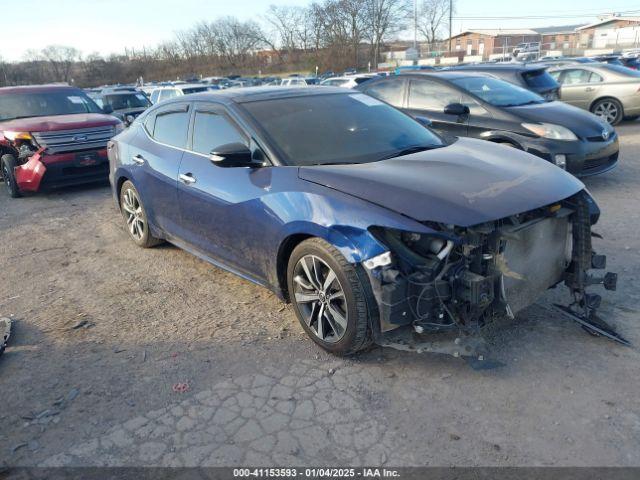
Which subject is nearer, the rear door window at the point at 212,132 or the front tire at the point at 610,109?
the rear door window at the point at 212,132

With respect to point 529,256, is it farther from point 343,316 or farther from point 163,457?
point 163,457

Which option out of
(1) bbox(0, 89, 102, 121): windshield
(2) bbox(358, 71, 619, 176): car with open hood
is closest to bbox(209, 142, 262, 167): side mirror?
(2) bbox(358, 71, 619, 176): car with open hood

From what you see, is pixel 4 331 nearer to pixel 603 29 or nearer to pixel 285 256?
pixel 285 256

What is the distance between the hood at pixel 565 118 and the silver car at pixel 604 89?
19.5 ft

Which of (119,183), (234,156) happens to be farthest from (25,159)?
(234,156)

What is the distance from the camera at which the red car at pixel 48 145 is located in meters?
8.25

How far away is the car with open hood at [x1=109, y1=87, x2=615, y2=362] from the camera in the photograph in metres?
3.00

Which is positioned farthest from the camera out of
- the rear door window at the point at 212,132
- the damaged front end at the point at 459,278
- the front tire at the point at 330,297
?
the rear door window at the point at 212,132

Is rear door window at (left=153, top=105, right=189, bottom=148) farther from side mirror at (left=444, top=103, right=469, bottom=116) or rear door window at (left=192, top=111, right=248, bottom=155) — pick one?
side mirror at (left=444, top=103, right=469, bottom=116)

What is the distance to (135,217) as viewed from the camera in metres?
5.73

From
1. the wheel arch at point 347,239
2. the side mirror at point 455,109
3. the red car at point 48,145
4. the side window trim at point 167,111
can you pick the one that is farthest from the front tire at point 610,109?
the wheel arch at point 347,239

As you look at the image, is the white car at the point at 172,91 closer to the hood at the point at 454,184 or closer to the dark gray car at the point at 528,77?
the dark gray car at the point at 528,77

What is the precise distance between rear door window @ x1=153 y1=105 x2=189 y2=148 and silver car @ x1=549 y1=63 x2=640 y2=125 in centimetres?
1067

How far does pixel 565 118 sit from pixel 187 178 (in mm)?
5346
